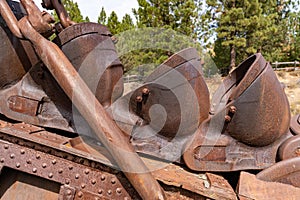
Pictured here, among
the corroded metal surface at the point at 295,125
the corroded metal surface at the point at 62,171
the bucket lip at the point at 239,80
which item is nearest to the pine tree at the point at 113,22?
the bucket lip at the point at 239,80

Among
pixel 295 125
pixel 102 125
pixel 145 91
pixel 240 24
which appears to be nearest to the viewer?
pixel 102 125

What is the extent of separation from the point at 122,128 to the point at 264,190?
2.73 feet

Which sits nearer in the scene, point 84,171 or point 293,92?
point 84,171

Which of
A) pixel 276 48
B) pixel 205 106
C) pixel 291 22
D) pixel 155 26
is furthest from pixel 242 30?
pixel 205 106

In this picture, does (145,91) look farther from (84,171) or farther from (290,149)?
(290,149)

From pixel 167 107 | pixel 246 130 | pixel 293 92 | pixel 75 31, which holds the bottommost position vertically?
pixel 293 92

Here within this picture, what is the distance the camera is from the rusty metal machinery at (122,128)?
59.4 inches

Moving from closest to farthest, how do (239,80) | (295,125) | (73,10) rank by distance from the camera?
(295,125)
(239,80)
(73,10)

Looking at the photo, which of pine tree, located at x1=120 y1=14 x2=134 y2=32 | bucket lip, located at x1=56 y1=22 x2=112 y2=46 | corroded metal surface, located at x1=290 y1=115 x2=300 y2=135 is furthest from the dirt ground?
bucket lip, located at x1=56 y1=22 x2=112 y2=46

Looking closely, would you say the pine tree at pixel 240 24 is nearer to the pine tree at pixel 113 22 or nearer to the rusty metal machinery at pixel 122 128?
the pine tree at pixel 113 22

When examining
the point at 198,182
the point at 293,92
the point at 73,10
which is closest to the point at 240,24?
the point at 293,92

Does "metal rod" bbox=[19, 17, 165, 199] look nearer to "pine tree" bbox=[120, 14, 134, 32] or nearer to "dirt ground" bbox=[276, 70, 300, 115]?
"dirt ground" bbox=[276, 70, 300, 115]

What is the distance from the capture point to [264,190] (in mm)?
1521

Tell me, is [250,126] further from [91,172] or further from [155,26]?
[155,26]
